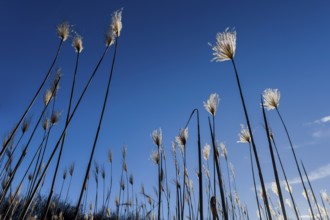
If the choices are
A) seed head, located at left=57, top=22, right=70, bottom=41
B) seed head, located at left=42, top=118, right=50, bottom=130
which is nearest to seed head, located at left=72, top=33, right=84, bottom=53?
seed head, located at left=57, top=22, right=70, bottom=41

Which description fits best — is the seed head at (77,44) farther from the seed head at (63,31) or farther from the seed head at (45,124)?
the seed head at (45,124)

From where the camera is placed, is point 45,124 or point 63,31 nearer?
point 63,31

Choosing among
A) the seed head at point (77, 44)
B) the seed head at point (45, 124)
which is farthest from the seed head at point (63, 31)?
the seed head at point (45, 124)

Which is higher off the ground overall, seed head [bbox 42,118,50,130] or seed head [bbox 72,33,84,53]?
seed head [bbox 72,33,84,53]

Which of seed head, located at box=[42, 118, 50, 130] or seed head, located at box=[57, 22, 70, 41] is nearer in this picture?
seed head, located at box=[57, 22, 70, 41]

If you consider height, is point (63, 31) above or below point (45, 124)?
above

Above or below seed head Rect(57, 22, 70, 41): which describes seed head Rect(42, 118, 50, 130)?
below

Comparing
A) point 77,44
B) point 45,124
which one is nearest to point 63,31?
point 77,44

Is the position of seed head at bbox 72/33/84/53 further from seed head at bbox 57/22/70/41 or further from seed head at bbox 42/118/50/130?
seed head at bbox 42/118/50/130

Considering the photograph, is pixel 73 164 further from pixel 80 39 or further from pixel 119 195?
pixel 80 39

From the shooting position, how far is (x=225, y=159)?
18.1ft

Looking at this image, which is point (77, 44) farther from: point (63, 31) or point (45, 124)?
point (45, 124)

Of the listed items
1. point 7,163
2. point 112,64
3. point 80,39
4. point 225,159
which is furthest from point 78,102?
point 225,159

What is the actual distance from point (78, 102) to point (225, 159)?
Answer: 12.7 ft
